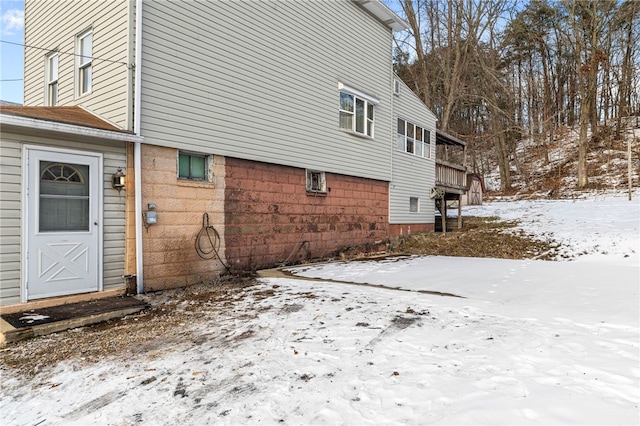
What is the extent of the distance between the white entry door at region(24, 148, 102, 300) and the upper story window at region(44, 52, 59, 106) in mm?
4126

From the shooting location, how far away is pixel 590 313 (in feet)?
15.1

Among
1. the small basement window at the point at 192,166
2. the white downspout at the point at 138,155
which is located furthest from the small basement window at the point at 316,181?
the white downspout at the point at 138,155

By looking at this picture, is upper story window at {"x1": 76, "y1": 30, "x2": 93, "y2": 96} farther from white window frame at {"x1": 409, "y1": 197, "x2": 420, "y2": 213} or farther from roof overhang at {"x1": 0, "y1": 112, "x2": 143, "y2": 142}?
white window frame at {"x1": 409, "y1": 197, "x2": 420, "y2": 213}

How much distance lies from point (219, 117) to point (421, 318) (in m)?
5.57

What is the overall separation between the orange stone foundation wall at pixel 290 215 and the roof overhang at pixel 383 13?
223 inches

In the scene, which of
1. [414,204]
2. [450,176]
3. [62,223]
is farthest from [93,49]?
[450,176]

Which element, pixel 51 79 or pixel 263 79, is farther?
pixel 51 79

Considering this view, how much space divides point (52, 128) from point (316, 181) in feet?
20.6

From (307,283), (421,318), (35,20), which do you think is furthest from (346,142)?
(35,20)

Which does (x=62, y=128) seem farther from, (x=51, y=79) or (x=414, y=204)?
(x=414, y=204)

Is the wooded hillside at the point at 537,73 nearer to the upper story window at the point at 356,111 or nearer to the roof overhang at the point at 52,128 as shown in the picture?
the upper story window at the point at 356,111

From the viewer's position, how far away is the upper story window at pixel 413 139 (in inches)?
531

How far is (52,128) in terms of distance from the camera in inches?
203

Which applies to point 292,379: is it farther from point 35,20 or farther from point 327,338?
point 35,20
